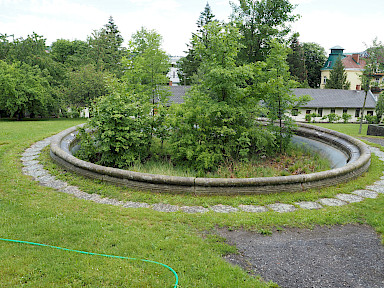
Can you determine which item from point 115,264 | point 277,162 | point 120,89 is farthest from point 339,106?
point 115,264

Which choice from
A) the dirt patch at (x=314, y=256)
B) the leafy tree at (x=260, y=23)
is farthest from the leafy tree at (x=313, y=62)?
the dirt patch at (x=314, y=256)

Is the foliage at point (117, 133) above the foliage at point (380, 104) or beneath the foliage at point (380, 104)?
beneath

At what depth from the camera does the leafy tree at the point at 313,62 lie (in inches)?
2306

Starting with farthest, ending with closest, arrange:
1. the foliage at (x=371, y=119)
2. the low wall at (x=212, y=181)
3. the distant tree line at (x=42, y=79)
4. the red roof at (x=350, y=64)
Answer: the red roof at (x=350, y=64)
the foliage at (x=371, y=119)
the distant tree line at (x=42, y=79)
the low wall at (x=212, y=181)

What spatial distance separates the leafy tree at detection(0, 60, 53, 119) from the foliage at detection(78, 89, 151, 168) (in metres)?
20.9

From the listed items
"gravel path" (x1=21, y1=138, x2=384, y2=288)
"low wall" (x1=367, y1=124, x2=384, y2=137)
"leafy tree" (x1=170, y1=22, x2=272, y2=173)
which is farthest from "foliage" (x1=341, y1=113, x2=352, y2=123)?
"gravel path" (x1=21, y1=138, x2=384, y2=288)

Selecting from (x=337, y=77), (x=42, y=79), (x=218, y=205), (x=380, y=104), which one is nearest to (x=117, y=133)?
(x=218, y=205)

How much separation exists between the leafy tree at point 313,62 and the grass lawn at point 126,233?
193ft

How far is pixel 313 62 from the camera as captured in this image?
59.2 m

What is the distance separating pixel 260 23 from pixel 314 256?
2962 centimetres

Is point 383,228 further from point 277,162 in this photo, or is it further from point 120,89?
point 120,89

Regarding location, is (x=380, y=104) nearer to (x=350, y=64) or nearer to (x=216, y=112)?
(x=216, y=112)

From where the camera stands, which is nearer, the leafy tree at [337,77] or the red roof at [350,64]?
the leafy tree at [337,77]

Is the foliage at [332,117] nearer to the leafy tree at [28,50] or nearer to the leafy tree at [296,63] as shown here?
the leafy tree at [296,63]
